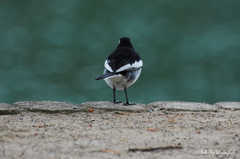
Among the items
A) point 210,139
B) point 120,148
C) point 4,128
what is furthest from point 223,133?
point 4,128

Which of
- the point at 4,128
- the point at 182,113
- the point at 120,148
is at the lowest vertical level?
the point at 120,148

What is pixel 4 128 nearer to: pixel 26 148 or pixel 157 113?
pixel 26 148

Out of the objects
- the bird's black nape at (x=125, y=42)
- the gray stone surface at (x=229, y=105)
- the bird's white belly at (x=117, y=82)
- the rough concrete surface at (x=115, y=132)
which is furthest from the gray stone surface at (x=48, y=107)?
the gray stone surface at (x=229, y=105)

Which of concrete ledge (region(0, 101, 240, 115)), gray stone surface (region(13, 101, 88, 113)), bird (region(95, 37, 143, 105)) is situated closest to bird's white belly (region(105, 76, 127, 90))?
bird (region(95, 37, 143, 105))

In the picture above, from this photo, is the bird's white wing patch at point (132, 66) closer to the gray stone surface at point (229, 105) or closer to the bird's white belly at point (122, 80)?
the bird's white belly at point (122, 80)

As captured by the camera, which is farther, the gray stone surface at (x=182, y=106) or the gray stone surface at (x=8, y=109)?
the gray stone surface at (x=182, y=106)

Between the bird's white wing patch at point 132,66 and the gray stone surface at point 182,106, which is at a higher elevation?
the bird's white wing patch at point 132,66

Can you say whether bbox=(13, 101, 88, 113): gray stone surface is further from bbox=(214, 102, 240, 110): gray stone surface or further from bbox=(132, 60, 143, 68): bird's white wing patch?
bbox=(214, 102, 240, 110): gray stone surface
